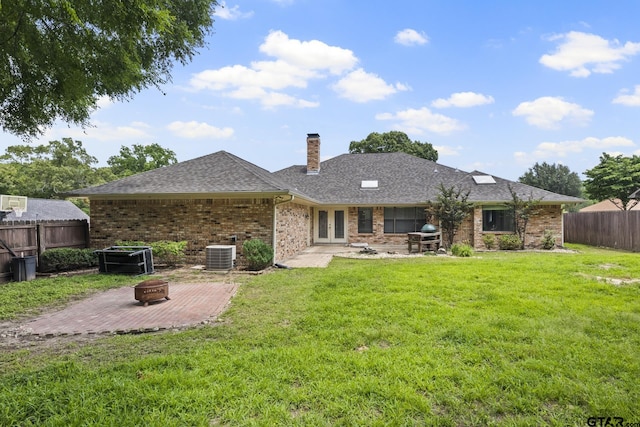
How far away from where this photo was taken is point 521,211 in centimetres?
1556

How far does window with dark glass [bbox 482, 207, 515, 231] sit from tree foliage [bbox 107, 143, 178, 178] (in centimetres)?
3446

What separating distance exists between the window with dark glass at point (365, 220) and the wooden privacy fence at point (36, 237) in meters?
11.8

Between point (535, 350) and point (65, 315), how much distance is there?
22.6 ft

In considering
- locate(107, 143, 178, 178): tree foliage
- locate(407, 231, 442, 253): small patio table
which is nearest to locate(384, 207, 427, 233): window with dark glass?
locate(407, 231, 442, 253): small patio table

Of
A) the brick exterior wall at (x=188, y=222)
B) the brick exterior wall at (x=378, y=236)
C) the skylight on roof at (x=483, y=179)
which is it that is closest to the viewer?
the brick exterior wall at (x=188, y=222)

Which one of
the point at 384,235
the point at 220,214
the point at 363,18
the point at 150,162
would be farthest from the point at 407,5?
the point at 150,162

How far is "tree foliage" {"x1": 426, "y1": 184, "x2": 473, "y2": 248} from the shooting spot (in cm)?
1547

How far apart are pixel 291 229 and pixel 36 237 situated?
25.7 ft

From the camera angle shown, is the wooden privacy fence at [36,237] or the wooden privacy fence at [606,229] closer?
the wooden privacy fence at [36,237]

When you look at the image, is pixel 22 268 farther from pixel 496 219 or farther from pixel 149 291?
pixel 496 219

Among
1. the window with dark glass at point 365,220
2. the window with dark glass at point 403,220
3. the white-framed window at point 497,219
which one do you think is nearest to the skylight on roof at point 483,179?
the white-framed window at point 497,219

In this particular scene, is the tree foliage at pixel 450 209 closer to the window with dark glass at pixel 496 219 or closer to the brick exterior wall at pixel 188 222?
the window with dark glass at pixel 496 219

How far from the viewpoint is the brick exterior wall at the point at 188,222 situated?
36.3 ft

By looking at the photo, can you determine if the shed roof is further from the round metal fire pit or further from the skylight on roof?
the skylight on roof
